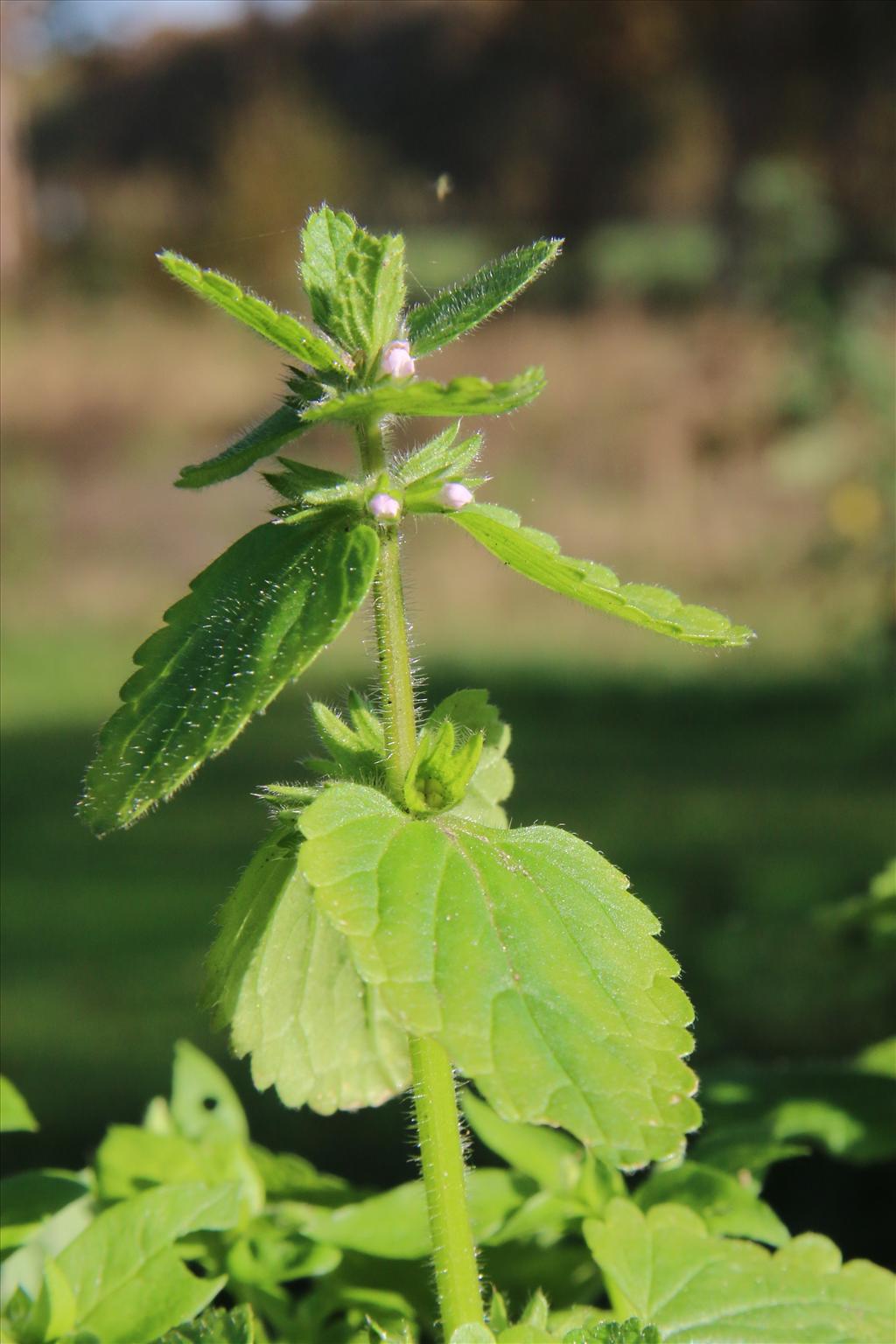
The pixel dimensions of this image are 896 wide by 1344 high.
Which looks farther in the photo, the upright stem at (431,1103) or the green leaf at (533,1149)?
the green leaf at (533,1149)

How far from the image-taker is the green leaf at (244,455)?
59 centimetres

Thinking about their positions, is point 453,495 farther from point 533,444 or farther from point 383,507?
point 533,444

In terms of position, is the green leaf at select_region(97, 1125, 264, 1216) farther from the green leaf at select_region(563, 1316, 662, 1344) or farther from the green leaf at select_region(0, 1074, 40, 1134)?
the green leaf at select_region(563, 1316, 662, 1344)

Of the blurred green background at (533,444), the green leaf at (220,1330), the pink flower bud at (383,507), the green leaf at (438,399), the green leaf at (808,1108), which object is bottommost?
the green leaf at (220,1330)

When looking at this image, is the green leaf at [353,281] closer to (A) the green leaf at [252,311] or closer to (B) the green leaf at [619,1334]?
(A) the green leaf at [252,311]

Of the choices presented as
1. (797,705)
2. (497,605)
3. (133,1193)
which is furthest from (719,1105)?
(497,605)

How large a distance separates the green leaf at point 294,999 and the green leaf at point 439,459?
0.15 meters

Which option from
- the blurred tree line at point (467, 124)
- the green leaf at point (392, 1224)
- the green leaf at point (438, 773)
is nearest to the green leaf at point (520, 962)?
the green leaf at point (438, 773)

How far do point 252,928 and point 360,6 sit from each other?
7693mm

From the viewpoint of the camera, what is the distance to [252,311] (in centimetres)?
54

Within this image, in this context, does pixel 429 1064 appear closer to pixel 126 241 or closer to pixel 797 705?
pixel 797 705

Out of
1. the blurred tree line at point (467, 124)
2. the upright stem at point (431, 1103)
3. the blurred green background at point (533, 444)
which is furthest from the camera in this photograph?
the blurred tree line at point (467, 124)

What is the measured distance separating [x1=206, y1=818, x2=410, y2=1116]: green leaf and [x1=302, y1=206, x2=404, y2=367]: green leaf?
205 mm

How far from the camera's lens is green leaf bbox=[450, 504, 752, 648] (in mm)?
564
